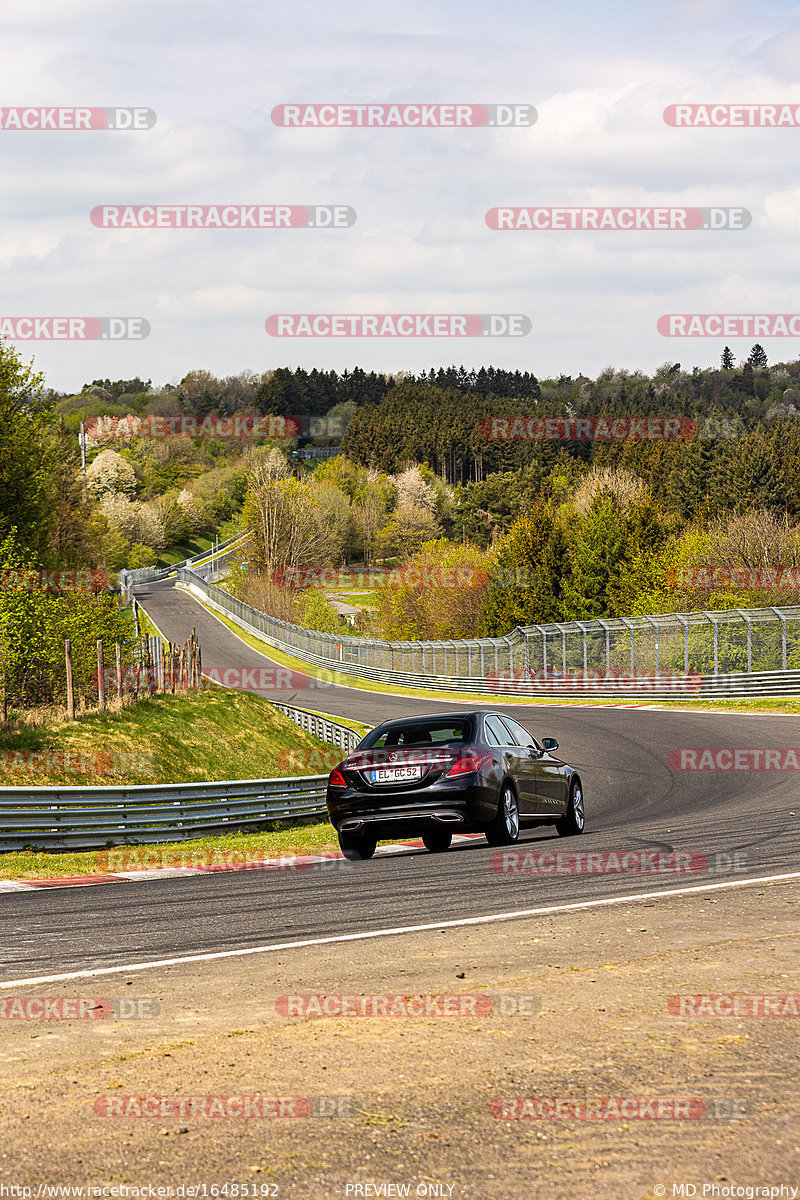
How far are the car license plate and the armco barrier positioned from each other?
26503mm

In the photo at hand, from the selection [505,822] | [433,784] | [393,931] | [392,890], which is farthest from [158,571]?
[393,931]

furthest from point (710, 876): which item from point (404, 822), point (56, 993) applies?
point (56, 993)

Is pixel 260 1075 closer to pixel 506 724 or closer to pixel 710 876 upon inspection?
pixel 710 876

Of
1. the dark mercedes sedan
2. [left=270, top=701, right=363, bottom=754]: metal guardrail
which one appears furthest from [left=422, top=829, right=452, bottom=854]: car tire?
[left=270, top=701, right=363, bottom=754]: metal guardrail

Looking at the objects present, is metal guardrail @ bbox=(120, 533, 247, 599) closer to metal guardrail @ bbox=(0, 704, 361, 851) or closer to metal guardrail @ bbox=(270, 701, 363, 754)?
metal guardrail @ bbox=(270, 701, 363, 754)

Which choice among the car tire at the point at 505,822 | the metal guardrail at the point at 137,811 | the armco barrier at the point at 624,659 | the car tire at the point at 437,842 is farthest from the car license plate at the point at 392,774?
the armco barrier at the point at 624,659

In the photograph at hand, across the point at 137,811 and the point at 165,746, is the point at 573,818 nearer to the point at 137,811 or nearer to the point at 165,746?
the point at 137,811

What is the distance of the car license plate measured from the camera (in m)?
12.3

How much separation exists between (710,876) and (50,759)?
12566 mm

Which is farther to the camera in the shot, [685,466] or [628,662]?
[685,466]

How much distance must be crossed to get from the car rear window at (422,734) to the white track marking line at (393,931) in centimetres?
382

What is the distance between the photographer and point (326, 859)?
1315 cm

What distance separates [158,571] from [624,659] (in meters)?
99.6

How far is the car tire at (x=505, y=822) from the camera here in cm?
1265
